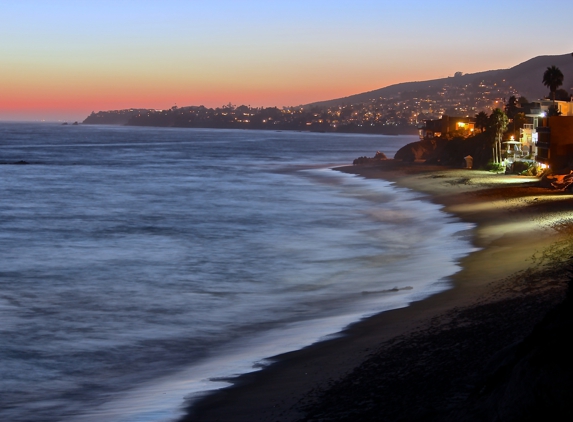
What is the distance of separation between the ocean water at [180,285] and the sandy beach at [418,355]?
3.07 feet

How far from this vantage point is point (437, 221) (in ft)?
121

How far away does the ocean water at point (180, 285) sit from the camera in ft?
48.1

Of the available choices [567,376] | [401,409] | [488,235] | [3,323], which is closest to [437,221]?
[488,235]

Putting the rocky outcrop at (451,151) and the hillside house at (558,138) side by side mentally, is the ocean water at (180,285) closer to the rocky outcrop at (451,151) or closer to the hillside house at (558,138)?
the hillside house at (558,138)

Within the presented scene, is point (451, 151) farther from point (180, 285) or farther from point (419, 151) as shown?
point (180, 285)

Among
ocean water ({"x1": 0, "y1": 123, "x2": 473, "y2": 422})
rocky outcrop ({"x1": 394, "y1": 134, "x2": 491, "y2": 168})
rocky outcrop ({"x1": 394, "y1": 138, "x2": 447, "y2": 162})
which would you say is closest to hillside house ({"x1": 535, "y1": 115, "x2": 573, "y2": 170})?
ocean water ({"x1": 0, "y1": 123, "x2": 473, "y2": 422})

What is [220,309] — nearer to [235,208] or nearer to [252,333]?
[252,333]

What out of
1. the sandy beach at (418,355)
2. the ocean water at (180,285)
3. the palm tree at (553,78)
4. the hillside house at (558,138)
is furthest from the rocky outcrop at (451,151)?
the sandy beach at (418,355)

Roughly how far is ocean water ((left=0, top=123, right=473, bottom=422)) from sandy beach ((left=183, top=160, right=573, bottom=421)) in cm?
94

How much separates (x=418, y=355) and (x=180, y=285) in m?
12.5

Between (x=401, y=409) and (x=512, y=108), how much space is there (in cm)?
10078

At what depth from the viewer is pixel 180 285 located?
80.5 feet

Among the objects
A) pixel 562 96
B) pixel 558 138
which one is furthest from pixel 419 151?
pixel 558 138

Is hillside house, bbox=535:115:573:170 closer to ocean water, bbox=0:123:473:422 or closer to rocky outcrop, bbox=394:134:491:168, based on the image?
ocean water, bbox=0:123:473:422
